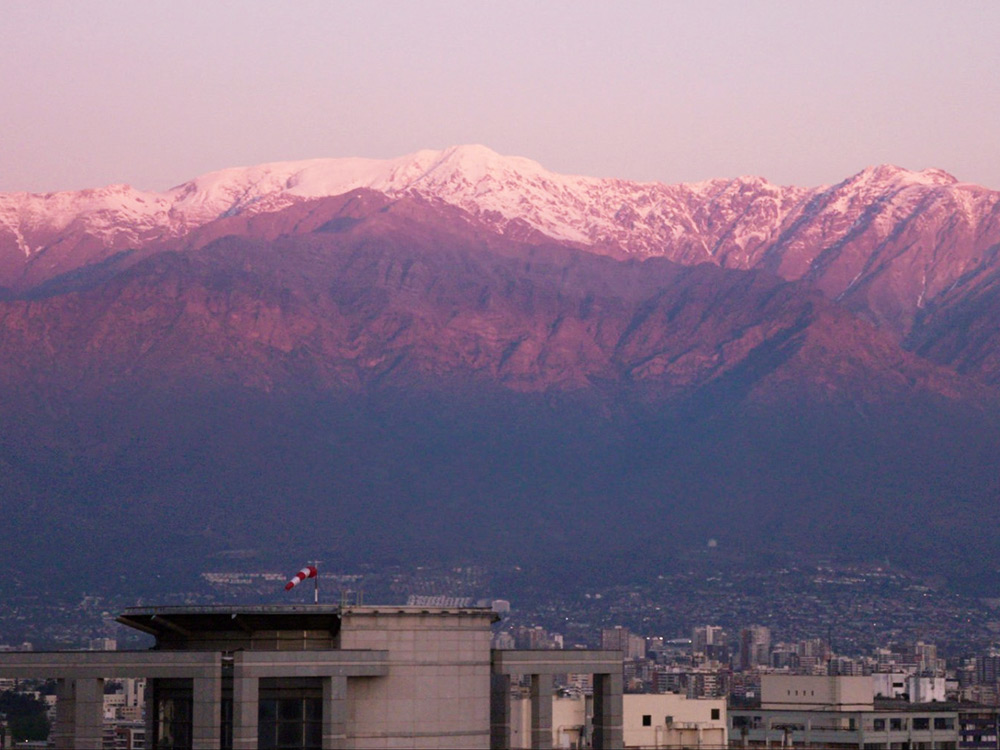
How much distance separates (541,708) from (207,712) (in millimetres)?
7792

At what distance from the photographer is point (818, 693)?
375 feet

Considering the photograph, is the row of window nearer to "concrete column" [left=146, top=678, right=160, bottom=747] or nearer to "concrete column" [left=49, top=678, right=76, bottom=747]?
"concrete column" [left=146, top=678, right=160, bottom=747]

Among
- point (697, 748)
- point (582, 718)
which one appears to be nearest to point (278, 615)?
point (697, 748)

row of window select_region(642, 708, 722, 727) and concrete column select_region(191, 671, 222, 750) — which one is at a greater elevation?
row of window select_region(642, 708, 722, 727)

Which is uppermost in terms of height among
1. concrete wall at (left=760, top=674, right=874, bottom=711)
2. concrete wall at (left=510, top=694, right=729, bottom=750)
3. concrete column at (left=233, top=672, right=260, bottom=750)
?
concrete wall at (left=760, top=674, right=874, bottom=711)

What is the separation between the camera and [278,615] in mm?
46594

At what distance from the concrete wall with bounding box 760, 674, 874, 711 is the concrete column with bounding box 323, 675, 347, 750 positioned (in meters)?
67.9

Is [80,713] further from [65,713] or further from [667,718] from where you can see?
[667,718]

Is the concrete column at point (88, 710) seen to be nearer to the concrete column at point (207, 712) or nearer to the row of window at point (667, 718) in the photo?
the concrete column at point (207, 712)

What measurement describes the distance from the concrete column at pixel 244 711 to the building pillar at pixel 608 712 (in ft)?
29.3

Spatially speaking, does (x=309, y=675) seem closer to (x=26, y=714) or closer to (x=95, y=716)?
(x=95, y=716)

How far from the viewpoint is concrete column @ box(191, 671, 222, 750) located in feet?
146

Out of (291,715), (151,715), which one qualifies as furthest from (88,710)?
(291,715)

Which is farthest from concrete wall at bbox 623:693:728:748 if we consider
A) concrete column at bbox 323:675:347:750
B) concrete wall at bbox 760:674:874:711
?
concrete column at bbox 323:675:347:750
